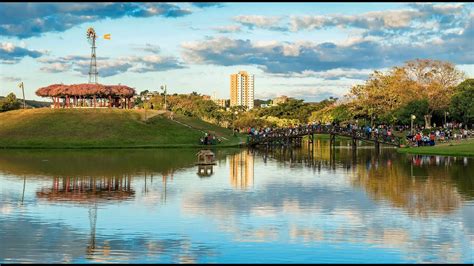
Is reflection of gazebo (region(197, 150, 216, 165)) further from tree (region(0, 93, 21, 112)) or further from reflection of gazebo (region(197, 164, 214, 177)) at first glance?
tree (region(0, 93, 21, 112))

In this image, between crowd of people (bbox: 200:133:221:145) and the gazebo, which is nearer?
crowd of people (bbox: 200:133:221:145)

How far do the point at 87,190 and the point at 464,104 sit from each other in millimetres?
77839

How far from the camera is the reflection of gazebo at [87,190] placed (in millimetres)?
28678

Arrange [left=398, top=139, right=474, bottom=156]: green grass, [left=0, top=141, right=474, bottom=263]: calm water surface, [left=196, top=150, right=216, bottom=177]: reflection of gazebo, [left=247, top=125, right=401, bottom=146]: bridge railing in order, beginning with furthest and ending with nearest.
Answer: [left=247, top=125, right=401, bottom=146]: bridge railing
[left=398, top=139, right=474, bottom=156]: green grass
[left=196, top=150, right=216, bottom=177]: reflection of gazebo
[left=0, top=141, right=474, bottom=263]: calm water surface

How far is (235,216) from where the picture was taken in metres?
23.5

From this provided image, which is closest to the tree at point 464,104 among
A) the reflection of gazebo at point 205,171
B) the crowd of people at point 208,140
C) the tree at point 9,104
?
the crowd of people at point 208,140

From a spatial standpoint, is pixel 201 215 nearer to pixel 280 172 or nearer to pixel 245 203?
pixel 245 203

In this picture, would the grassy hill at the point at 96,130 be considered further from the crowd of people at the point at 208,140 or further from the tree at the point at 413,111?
the tree at the point at 413,111

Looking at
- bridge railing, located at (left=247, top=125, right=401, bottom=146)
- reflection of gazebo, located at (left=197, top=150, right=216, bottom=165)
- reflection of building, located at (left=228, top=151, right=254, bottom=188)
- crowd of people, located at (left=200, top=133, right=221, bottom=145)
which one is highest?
bridge railing, located at (left=247, top=125, right=401, bottom=146)

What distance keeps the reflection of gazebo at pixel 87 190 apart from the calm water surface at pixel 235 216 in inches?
2.1

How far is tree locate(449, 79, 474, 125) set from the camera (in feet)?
310

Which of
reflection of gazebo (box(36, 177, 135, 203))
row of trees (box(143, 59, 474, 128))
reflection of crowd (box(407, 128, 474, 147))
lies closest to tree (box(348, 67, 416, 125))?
row of trees (box(143, 59, 474, 128))

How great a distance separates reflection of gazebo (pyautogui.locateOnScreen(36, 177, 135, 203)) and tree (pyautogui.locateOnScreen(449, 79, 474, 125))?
71058mm

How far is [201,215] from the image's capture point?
23.8 metres
